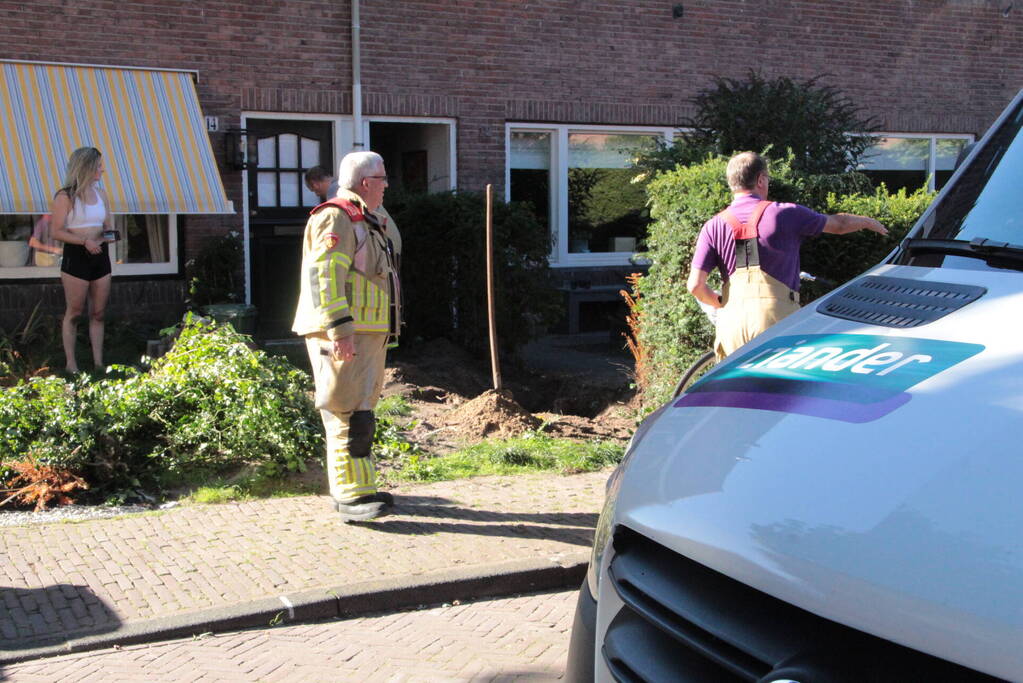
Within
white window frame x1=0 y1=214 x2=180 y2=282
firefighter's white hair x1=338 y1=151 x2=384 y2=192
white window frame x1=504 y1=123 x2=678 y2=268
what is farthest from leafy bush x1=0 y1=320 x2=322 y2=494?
white window frame x1=504 y1=123 x2=678 y2=268

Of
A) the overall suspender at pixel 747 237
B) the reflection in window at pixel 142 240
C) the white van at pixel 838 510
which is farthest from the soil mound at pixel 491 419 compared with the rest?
the white van at pixel 838 510

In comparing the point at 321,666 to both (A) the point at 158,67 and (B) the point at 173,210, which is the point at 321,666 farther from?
(A) the point at 158,67

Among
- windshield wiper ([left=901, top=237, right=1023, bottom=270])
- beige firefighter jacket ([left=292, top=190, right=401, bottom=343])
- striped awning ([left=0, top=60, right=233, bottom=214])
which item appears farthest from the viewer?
striped awning ([left=0, top=60, right=233, bottom=214])

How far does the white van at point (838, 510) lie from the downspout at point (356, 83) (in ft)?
33.1

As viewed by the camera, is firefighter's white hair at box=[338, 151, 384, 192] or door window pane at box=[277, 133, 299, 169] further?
door window pane at box=[277, 133, 299, 169]

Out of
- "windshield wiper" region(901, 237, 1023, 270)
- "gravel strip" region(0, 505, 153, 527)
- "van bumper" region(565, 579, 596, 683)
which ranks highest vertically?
"windshield wiper" region(901, 237, 1023, 270)

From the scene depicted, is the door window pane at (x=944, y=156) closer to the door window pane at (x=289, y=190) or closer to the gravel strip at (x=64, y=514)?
the door window pane at (x=289, y=190)

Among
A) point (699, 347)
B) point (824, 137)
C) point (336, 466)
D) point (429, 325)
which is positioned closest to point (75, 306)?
point (429, 325)

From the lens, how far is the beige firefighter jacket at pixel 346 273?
543 cm

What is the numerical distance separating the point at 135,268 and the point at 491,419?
5514 millimetres

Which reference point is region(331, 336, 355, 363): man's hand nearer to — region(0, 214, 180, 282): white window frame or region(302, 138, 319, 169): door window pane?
region(0, 214, 180, 282): white window frame

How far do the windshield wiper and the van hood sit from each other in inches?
5.7

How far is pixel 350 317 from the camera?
5488 millimetres

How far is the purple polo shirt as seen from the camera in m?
6.13
